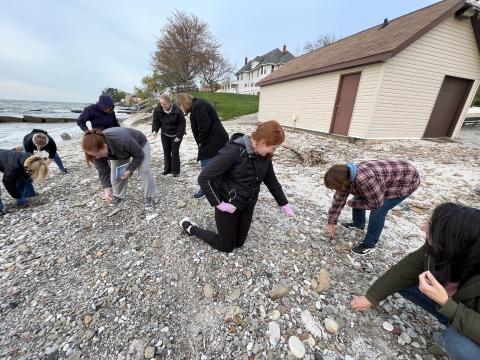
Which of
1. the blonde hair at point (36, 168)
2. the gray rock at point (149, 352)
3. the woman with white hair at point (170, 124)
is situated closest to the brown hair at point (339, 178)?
the gray rock at point (149, 352)

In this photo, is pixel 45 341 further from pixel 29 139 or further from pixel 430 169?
pixel 430 169

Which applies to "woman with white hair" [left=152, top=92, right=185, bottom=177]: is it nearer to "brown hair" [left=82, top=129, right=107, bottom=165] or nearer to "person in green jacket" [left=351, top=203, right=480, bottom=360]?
"brown hair" [left=82, top=129, right=107, bottom=165]

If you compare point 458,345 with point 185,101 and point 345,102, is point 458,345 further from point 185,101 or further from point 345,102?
point 345,102

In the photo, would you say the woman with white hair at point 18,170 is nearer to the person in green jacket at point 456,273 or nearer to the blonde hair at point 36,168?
the blonde hair at point 36,168

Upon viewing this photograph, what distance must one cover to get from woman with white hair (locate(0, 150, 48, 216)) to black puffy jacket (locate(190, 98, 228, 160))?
280 centimetres

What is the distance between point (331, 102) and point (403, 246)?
8.01 metres

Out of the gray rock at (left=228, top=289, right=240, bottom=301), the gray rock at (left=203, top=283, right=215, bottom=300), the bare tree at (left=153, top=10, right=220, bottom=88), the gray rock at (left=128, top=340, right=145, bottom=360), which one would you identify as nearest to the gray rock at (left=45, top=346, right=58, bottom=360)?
the gray rock at (left=128, top=340, right=145, bottom=360)

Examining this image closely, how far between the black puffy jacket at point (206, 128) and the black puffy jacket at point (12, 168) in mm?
2982

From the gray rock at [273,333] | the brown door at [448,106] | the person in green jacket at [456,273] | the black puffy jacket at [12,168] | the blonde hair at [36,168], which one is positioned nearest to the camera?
the person in green jacket at [456,273]

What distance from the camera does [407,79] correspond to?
26.3 feet

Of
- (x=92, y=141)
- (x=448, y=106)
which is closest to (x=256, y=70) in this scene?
(x=448, y=106)

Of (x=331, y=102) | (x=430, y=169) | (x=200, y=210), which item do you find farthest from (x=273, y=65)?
(x=200, y=210)

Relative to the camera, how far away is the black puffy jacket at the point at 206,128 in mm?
3723

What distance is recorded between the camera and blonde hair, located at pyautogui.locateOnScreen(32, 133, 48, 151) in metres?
4.58
